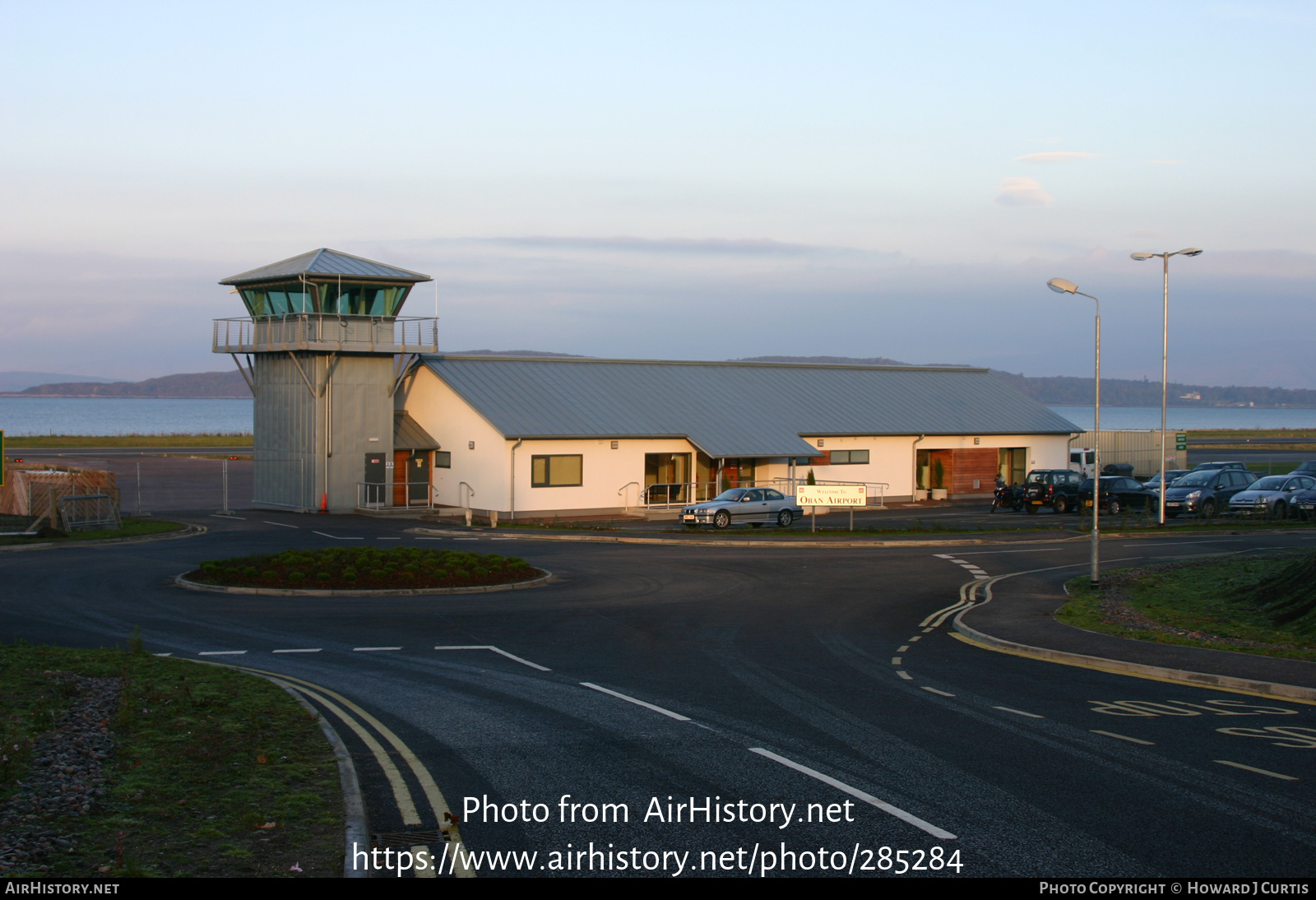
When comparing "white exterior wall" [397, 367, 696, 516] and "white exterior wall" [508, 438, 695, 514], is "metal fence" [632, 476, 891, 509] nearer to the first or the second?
"white exterior wall" [508, 438, 695, 514]

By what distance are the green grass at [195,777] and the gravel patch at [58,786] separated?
89mm

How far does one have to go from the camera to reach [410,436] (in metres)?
45.9

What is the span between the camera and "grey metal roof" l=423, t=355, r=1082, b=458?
148ft

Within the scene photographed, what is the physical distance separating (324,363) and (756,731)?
35.8 m

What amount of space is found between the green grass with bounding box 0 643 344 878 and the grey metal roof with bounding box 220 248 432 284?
3138cm

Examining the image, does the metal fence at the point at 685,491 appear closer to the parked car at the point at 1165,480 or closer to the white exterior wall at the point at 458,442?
the white exterior wall at the point at 458,442

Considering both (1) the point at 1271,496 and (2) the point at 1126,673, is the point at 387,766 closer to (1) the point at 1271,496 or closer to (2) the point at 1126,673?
(2) the point at 1126,673

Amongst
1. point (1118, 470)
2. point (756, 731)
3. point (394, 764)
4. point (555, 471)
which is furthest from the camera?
point (1118, 470)

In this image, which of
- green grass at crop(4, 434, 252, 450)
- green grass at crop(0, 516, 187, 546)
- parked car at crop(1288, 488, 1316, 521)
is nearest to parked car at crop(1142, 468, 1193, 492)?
parked car at crop(1288, 488, 1316, 521)

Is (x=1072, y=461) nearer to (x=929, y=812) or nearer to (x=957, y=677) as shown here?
(x=957, y=677)

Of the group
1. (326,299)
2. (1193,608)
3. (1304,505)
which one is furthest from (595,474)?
(1304,505)

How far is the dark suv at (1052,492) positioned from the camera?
46500 millimetres

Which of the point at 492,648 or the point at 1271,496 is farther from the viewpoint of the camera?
the point at 1271,496

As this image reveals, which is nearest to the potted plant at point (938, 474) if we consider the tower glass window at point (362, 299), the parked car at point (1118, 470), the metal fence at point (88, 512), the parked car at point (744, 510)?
the parked car at point (1118, 470)
